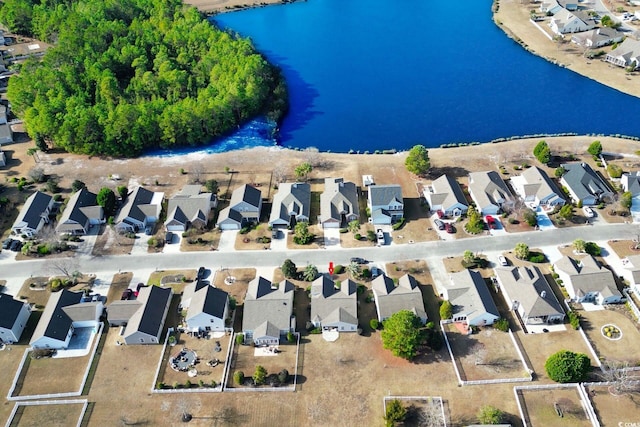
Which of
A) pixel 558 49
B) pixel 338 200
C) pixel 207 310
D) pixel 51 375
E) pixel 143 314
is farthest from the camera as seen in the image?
pixel 558 49

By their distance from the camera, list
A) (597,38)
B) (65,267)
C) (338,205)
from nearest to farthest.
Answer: (65,267) → (338,205) → (597,38)

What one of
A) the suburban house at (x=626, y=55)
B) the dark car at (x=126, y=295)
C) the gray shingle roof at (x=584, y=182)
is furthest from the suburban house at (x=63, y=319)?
the suburban house at (x=626, y=55)

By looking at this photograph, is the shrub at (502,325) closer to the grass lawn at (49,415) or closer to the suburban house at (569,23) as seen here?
the grass lawn at (49,415)

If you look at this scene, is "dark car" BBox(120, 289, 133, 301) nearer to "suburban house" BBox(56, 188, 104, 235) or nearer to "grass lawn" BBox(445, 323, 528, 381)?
"suburban house" BBox(56, 188, 104, 235)

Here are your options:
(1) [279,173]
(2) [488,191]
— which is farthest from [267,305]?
(2) [488,191]

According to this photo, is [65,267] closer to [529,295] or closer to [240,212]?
[240,212]

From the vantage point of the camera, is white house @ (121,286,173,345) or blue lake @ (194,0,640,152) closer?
white house @ (121,286,173,345)

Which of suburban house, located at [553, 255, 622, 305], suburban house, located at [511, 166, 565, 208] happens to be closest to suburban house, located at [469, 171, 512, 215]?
suburban house, located at [511, 166, 565, 208]
